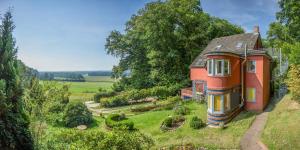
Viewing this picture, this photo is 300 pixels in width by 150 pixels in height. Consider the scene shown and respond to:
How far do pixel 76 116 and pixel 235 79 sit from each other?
56.7ft

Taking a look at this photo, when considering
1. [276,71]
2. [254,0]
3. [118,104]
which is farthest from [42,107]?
[276,71]

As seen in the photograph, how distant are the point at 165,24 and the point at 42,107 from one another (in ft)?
106

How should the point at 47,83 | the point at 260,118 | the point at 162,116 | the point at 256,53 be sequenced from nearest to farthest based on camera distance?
1. the point at 47,83
2. the point at 260,118
3. the point at 256,53
4. the point at 162,116

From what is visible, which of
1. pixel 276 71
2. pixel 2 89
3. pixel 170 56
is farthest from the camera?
Answer: pixel 170 56

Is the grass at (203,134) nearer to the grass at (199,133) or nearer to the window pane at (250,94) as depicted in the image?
the grass at (199,133)

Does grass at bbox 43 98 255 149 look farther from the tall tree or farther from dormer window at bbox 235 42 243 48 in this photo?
dormer window at bbox 235 42 243 48

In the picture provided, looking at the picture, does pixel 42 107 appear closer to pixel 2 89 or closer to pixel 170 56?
pixel 2 89

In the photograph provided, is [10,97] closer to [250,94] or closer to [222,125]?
[222,125]

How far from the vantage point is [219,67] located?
20703 mm

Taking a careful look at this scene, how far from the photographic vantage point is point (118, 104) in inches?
1416

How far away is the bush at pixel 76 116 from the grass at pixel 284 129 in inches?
719

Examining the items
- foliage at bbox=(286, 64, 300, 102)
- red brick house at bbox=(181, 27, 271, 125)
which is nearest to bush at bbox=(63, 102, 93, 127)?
red brick house at bbox=(181, 27, 271, 125)

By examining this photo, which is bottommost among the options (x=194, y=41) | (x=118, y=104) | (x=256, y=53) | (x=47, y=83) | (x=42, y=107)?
(x=118, y=104)

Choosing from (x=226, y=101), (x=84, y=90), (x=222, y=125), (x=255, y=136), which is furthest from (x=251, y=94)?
(x=84, y=90)
